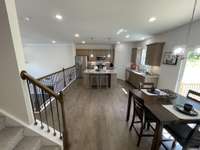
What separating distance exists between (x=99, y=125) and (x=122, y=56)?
5907 mm

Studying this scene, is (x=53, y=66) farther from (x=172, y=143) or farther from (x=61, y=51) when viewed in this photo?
(x=172, y=143)

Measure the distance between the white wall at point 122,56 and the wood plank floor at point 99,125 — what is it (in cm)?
401

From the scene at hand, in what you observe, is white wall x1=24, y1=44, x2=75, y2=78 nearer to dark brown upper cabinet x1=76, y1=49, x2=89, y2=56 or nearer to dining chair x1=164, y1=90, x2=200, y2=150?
dark brown upper cabinet x1=76, y1=49, x2=89, y2=56

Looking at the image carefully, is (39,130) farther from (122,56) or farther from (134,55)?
(122,56)

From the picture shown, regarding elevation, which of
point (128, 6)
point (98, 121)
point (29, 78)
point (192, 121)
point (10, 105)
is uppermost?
point (128, 6)

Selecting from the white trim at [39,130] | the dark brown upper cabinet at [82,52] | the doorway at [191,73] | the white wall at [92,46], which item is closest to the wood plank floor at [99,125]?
the white trim at [39,130]

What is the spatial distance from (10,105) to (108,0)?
8.86 feet

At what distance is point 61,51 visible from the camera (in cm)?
832

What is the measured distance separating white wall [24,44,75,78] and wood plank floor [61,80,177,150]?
484 cm

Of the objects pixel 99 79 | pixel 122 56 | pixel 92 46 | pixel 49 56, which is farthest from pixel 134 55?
pixel 49 56

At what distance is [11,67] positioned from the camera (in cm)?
153

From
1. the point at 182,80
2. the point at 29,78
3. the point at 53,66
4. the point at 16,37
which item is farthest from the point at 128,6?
the point at 53,66

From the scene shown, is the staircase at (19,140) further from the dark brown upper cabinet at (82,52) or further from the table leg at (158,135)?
the dark brown upper cabinet at (82,52)

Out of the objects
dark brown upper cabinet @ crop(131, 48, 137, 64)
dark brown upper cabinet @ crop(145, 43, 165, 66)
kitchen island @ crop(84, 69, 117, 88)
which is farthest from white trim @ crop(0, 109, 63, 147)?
dark brown upper cabinet @ crop(131, 48, 137, 64)
